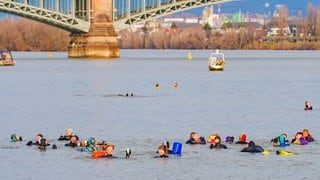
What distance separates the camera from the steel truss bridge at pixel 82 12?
128625 mm

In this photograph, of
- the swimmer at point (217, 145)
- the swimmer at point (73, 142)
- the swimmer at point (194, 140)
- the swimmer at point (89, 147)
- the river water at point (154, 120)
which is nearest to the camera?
Result: the river water at point (154, 120)

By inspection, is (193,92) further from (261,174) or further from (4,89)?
(261,174)

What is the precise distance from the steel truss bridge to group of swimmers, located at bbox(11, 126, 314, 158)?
79055 mm

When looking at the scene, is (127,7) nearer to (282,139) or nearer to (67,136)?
(67,136)

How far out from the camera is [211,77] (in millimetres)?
105812

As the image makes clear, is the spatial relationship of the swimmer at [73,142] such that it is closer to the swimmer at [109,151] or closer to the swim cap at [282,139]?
the swimmer at [109,151]

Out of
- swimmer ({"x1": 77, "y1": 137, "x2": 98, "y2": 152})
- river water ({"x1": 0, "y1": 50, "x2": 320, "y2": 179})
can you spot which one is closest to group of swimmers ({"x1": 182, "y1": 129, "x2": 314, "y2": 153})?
river water ({"x1": 0, "y1": 50, "x2": 320, "y2": 179})

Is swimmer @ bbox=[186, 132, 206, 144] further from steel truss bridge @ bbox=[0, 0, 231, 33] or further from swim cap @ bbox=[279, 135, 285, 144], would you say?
steel truss bridge @ bbox=[0, 0, 231, 33]

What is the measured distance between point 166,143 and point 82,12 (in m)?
96.6

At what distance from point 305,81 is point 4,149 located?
5638cm

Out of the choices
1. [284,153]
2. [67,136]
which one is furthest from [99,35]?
[284,153]

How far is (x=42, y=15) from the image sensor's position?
130125mm

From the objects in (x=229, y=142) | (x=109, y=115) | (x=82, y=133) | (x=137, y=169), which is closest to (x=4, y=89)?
(x=109, y=115)

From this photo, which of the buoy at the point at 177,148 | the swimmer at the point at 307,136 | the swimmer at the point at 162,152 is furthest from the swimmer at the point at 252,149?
the swimmer at the point at 162,152
